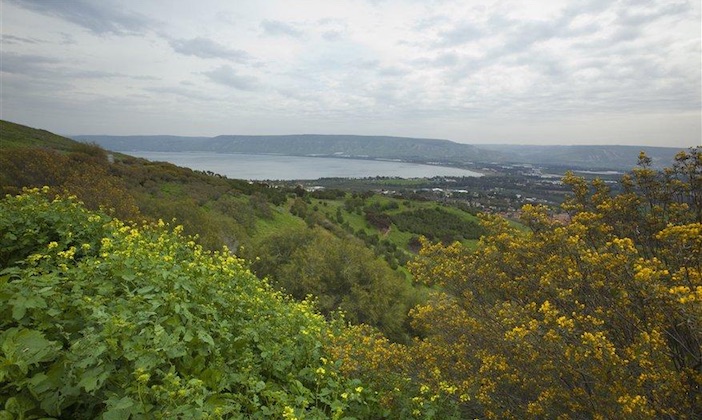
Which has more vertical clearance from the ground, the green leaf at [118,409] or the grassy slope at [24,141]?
the grassy slope at [24,141]

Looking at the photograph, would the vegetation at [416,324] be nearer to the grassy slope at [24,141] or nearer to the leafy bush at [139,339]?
the leafy bush at [139,339]

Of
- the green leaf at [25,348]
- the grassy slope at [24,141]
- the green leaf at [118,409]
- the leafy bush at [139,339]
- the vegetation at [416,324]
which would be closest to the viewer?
the green leaf at [118,409]

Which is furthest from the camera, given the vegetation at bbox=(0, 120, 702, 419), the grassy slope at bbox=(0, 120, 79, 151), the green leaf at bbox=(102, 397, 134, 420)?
the grassy slope at bbox=(0, 120, 79, 151)

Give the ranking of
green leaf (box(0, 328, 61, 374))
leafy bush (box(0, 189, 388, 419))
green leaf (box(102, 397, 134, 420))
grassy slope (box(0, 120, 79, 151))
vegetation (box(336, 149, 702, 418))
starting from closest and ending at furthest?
1. green leaf (box(102, 397, 134, 420))
2. green leaf (box(0, 328, 61, 374))
3. leafy bush (box(0, 189, 388, 419))
4. vegetation (box(336, 149, 702, 418))
5. grassy slope (box(0, 120, 79, 151))

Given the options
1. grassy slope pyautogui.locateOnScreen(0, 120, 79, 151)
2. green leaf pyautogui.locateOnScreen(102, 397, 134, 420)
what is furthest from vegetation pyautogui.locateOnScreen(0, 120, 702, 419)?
grassy slope pyautogui.locateOnScreen(0, 120, 79, 151)

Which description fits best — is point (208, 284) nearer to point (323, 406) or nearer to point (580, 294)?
point (323, 406)

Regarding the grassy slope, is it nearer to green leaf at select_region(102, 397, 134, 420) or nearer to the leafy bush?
the leafy bush

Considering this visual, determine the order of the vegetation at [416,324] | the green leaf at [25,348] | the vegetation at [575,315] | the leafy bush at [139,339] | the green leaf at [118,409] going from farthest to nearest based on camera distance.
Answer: the vegetation at [575,315] < the vegetation at [416,324] < the leafy bush at [139,339] < the green leaf at [25,348] < the green leaf at [118,409]

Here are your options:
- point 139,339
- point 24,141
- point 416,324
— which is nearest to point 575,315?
point 416,324

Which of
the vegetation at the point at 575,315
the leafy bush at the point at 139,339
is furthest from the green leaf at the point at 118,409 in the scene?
the vegetation at the point at 575,315

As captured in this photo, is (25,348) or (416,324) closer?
(25,348)

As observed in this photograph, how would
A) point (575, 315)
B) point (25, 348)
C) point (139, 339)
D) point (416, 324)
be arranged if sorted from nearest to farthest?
point (25, 348) → point (139, 339) → point (575, 315) → point (416, 324)

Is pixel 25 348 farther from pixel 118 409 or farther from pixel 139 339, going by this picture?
pixel 118 409

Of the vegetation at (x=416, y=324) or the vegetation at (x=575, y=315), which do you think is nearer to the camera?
the vegetation at (x=416, y=324)
